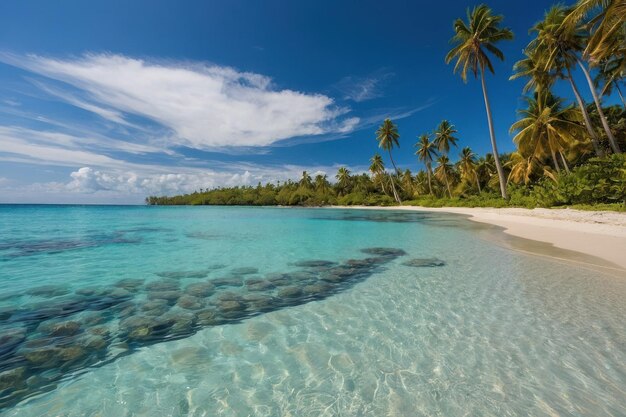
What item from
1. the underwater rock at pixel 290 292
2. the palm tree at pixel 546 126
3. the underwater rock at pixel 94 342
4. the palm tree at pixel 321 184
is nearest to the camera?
the underwater rock at pixel 94 342

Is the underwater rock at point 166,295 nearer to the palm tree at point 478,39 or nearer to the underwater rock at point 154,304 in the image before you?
the underwater rock at point 154,304

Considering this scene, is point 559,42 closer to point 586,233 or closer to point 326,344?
point 586,233

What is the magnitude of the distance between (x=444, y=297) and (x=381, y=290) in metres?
1.36

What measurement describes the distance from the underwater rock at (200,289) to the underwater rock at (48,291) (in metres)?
2.84

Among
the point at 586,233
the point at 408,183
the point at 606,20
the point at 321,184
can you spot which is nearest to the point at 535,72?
the point at 606,20

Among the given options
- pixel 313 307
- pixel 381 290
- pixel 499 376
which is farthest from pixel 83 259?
pixel 499 376

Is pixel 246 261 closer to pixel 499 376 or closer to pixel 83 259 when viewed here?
pixel 83 259

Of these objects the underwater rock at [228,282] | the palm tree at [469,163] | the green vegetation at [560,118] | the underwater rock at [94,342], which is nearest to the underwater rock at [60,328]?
the underwater rock at [94,342]

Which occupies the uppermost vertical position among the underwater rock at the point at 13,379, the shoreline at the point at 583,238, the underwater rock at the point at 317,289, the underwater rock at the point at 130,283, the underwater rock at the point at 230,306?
the shoreline at the point at 583,238

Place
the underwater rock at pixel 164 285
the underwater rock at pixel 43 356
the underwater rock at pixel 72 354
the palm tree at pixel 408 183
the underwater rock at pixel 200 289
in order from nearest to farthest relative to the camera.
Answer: the underwater rock at pixel 43 356
the underwater rock at pixel 72 354
the underwater rock at pixel 200 289
the underwater rock at pixel 164 285
the palm tree at pixel 408 183

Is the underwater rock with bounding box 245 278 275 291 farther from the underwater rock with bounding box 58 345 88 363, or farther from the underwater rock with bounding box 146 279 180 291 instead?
the underwater rock with bounding box 58 345 88 363

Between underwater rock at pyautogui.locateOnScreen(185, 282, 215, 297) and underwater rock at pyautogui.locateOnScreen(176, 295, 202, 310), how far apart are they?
226 mm

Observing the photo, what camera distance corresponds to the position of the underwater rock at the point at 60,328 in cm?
451

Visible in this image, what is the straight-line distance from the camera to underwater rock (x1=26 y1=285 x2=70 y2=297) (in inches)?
259
